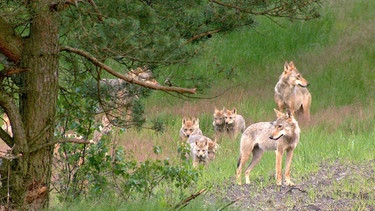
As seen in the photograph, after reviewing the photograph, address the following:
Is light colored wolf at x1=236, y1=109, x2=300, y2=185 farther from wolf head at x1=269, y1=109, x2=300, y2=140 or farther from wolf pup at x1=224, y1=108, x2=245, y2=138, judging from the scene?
wolf pup at x1=224, y1=108, x2=245, y2=138

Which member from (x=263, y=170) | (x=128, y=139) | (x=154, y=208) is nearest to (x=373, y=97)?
(x=128, y=139)

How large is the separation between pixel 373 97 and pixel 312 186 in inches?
421

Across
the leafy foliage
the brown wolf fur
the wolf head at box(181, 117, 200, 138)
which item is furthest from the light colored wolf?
the brown wolf fur

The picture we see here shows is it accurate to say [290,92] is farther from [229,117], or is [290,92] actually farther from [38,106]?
[38,106]

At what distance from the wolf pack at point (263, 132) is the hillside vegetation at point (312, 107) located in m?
0.25

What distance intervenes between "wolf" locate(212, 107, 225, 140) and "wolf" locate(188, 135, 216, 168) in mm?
2901

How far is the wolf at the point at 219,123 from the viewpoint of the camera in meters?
19.2

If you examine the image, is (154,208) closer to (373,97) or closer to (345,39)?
(373,97)

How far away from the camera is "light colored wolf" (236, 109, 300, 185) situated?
12.2m

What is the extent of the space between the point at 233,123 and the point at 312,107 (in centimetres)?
341

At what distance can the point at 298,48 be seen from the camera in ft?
86.7

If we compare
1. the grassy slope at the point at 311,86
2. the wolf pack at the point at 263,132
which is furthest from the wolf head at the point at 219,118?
the grassy slope at the point at 311,86

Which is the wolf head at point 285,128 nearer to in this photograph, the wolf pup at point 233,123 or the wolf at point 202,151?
the wolf at point 202,151

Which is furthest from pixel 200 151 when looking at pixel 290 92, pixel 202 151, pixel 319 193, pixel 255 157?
pixel 290 92
